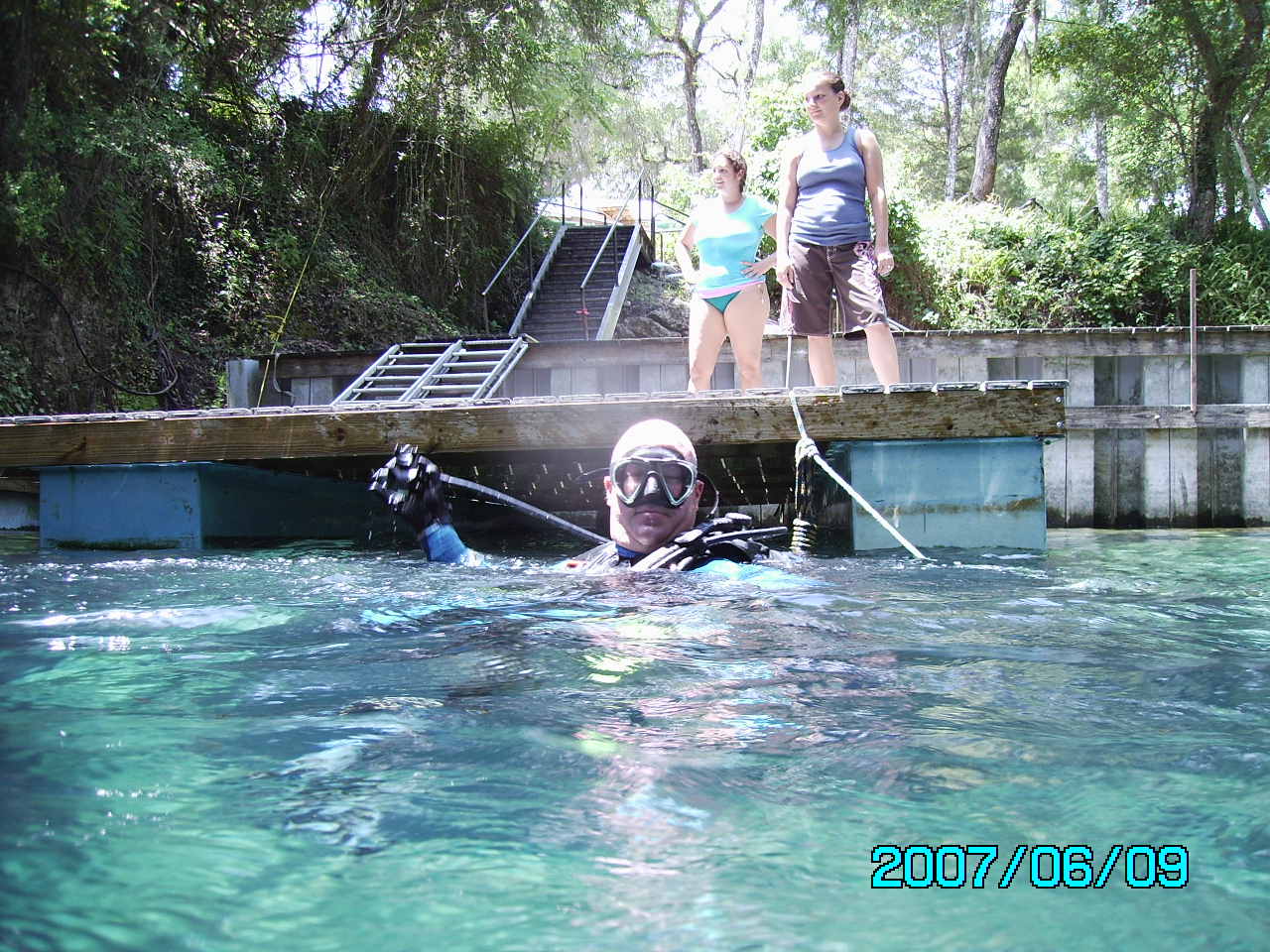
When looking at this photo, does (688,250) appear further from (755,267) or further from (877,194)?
(877,194)

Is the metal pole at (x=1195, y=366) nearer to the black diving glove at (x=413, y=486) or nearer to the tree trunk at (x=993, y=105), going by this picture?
the black diving glove at (x=413, y=486)

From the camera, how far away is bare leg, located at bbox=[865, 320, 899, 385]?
5.63 metres

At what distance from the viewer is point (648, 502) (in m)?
4.29

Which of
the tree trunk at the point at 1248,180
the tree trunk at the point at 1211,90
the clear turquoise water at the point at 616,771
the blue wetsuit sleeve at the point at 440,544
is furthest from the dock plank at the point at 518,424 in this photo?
the tree trunk at the point at 1248,180

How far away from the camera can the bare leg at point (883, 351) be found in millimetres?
5633

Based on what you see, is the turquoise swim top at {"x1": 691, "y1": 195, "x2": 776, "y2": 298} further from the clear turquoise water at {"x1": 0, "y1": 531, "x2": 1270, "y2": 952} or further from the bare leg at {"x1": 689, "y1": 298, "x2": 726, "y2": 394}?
the clear turquoise water at {"x1": 0, "y1": 531, "x2": 1270, "y2": 952}

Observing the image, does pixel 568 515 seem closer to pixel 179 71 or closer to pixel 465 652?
pixel 465 652

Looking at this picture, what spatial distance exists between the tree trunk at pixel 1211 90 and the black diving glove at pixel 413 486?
51.1 feet

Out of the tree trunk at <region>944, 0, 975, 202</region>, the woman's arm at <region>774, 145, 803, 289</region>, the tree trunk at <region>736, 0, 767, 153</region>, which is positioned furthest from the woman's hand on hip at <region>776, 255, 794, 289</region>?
the tree trunk at <region>736, 0, 767, 153</region>

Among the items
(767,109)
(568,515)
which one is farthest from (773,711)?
(767,109)
